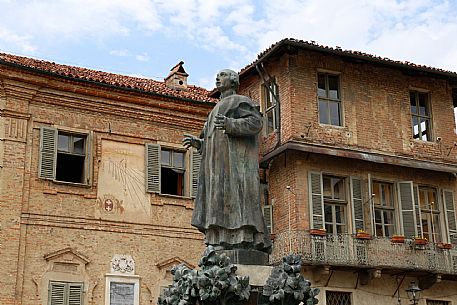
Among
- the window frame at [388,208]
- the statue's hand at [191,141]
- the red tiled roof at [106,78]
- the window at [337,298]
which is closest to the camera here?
the statue's hand at [191,141]

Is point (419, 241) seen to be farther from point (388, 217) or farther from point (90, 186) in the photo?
point (90, 186)

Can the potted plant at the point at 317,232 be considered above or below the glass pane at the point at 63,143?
below

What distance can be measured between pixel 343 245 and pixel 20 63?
10.2m

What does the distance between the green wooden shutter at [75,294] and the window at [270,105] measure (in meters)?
7.67

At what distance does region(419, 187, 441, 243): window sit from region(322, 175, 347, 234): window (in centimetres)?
279

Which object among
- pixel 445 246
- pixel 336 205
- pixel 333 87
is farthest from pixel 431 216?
pixel 333 87

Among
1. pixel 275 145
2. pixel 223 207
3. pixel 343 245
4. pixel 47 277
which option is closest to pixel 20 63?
pixel 47 277

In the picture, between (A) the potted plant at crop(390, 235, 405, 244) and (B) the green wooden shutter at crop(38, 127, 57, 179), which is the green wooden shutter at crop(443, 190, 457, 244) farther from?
(B) the green wooden shutter at crop(38, 127, 57, 179)

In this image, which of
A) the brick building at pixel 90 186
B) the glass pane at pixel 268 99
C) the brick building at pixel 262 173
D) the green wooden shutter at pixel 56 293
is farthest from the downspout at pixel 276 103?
the green wooden shutter at pixel 56 293

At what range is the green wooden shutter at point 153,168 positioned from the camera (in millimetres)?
21125

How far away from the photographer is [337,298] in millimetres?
21328

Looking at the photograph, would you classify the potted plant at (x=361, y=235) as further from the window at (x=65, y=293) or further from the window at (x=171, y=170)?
the window at (x=65, y=293)

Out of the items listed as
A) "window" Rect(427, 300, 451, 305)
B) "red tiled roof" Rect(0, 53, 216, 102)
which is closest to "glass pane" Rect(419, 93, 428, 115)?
"window" Rect(427, 300, 451, 305)

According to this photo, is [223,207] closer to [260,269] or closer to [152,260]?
[260,269]
